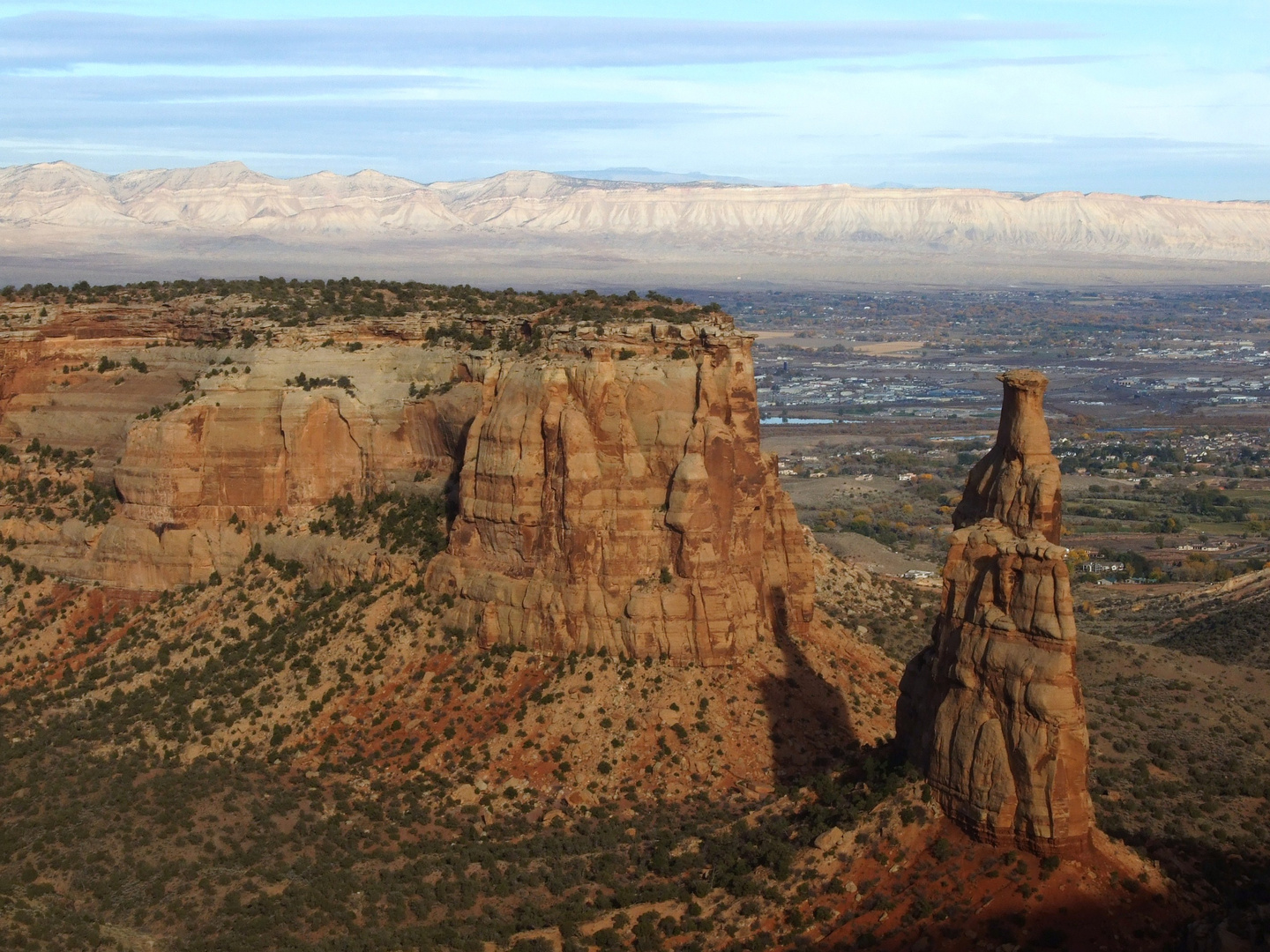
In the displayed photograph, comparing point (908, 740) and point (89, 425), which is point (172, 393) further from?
point (908, 740)

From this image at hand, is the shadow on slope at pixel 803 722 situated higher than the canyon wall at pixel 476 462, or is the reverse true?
the canyon wall at pixel 476 462

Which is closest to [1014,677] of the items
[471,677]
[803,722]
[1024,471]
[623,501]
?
[1024,471]

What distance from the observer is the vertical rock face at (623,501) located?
157 feet

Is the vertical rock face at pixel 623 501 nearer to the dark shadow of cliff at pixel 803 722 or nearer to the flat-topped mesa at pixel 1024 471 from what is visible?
the dark shadow of cliff at pixel 803 722

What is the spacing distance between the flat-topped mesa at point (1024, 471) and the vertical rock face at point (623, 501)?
453 inches

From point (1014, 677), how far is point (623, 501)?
1629cm

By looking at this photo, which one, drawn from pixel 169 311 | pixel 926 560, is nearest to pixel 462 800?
pixel 169 311

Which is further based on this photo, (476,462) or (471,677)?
(476,462)

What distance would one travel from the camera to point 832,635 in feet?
178

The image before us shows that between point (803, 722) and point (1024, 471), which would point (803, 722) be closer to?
point (803, 722)

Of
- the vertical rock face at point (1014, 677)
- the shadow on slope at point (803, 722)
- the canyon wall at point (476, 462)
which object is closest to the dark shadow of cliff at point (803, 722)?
the shadow on slope at point (803, 722)

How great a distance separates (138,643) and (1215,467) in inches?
4664

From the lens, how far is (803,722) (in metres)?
47.6

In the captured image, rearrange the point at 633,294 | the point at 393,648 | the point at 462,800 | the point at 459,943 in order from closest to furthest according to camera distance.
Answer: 1. the point at 459,943
2. the point at 462,800
3. the point at 393,648
4. the point at 633,294
